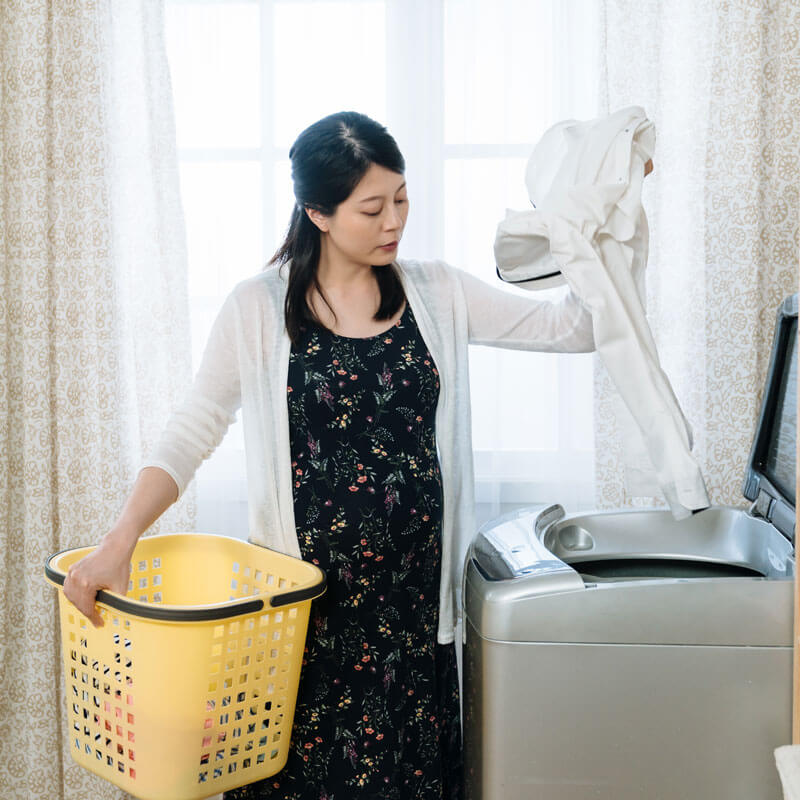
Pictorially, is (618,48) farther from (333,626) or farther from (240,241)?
(333,626)

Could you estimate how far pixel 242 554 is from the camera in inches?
59.6

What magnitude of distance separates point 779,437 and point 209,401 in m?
0.91

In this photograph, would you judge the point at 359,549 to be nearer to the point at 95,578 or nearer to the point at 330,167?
the point at 95,578

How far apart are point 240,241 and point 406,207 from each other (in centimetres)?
80

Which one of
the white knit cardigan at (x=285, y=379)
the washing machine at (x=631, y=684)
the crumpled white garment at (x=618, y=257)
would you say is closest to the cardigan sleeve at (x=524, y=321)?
the white knit cardigan at (x=285, y=379)

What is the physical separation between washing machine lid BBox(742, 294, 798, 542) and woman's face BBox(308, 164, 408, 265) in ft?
2.01

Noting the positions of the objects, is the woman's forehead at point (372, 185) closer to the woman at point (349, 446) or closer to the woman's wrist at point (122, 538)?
the woman at point (349, 446)

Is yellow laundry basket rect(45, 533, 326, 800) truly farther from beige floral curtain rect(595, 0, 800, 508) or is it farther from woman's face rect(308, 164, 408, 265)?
beige floral curtain rect(595, 0, 800, 508)

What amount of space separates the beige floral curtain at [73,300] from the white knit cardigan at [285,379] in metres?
0.65

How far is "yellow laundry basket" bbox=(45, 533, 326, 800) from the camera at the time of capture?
1192 millimetres

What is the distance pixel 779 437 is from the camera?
4.76 feet

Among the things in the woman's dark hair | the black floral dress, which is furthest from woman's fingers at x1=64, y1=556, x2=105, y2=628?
the woman's dark hair

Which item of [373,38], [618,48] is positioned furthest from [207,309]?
[618,48]

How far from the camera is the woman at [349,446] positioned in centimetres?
143
